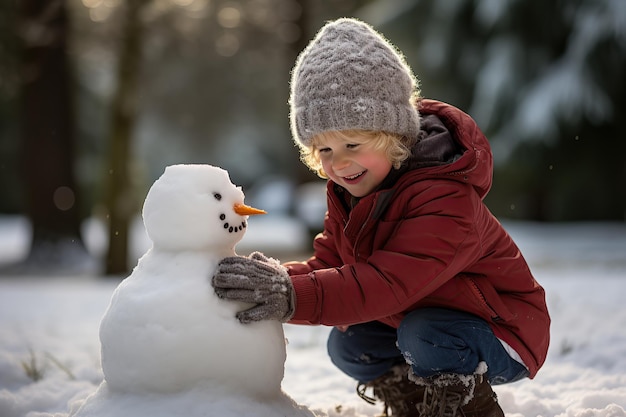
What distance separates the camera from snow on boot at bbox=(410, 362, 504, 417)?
1.92 meters

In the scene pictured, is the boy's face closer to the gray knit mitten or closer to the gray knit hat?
the gray knit hat

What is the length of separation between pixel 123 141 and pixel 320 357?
13.7 feet

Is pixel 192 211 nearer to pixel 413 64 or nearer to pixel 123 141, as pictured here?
pixel 123 141

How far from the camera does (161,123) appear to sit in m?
18.1

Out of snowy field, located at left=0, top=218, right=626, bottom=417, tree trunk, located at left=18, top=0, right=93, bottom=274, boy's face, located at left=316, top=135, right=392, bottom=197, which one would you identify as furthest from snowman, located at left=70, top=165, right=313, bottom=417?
tree trunk, located at left=18, top=0, right=93, bottom=274

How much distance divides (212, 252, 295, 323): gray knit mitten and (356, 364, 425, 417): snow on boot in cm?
64

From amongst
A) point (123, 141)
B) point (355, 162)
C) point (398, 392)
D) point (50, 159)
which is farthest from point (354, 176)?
point (50, 159)

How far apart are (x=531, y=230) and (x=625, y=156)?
1999mm

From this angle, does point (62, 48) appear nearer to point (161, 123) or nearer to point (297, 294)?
point (297, 294)

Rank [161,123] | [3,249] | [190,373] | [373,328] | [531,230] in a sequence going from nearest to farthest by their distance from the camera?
[190,373]
[373,328]
[531,230]
[3,249]
[161,123]

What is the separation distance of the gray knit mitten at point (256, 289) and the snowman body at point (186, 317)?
35 mm

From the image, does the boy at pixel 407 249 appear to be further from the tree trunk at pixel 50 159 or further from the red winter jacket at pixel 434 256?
the tree trunk at pixel 50 159

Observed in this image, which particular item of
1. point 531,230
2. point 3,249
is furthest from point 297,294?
point 3,249

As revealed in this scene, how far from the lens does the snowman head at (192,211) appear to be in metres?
1.83
